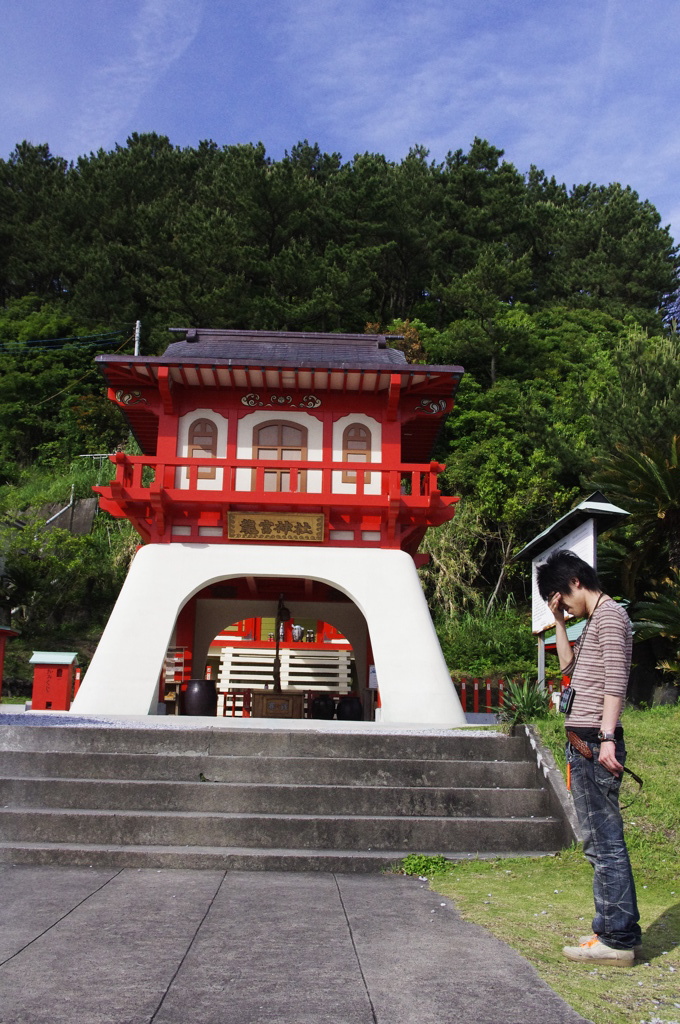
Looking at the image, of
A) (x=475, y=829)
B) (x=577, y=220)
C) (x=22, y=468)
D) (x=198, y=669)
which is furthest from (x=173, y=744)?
(x=577, y=220)

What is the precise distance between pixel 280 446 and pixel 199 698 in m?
4.54

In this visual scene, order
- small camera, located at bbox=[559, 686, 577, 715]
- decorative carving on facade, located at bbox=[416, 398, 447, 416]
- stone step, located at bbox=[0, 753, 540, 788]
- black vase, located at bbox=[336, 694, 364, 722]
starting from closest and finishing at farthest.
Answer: small camera, located at bbox=[559, 686, 577, 715]
stone step, located at bbox=[0, 753, 540, 788]
decorative carving on facade, located at bbox=[416, 398, 447, 416]
black vase, located at bbox=[336, 694, 364, 722]

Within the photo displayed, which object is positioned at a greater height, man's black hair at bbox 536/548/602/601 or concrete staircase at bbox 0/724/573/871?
man's black hair at bbox 536/548/602/601

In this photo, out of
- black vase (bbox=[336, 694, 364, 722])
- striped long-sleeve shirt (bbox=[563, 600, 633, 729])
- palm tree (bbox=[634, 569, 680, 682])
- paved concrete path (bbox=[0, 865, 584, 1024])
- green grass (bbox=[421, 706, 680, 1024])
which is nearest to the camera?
paved concrete path (bbox=[0, 865, 584, 1024])

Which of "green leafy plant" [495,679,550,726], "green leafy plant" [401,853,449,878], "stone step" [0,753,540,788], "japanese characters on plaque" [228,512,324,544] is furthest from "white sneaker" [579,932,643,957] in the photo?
"japanese characters on plaque" [228,512,324,544]

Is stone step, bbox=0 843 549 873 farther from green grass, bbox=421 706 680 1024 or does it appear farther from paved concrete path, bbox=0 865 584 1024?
green grass, bbox=421 706 680 1024

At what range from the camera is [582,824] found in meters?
4.51

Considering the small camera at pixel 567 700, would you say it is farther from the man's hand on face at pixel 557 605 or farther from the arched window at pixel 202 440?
the arched window at pixel 202 440

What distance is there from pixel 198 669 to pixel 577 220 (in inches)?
1241

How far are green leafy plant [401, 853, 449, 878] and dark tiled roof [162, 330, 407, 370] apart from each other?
9.05m

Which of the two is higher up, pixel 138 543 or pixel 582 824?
pixel 138 543

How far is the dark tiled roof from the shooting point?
14273 millimetres

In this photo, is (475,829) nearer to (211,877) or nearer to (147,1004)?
(211,877)

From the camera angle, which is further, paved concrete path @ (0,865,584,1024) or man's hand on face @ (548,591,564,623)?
man's hand on face @ (548,591,564,623)
